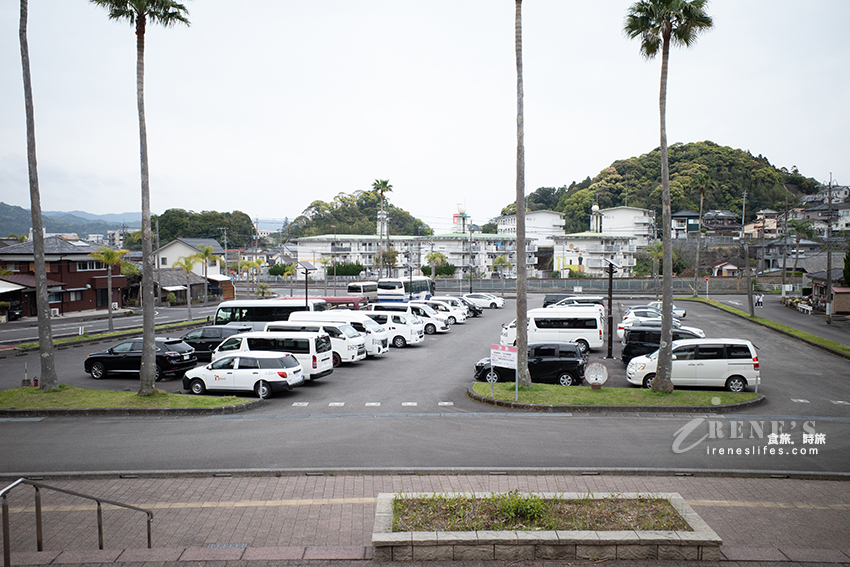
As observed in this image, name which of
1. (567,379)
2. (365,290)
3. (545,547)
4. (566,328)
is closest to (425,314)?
(566,328)

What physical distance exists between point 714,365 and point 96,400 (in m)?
18.2

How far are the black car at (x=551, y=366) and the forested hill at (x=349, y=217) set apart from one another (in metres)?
91.4

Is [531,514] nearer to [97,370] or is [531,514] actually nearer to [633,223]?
[97,370]

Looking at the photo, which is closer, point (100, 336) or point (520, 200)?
point (520, 200)

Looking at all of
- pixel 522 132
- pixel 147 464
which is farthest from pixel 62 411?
pixel 522 132

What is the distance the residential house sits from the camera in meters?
41.1

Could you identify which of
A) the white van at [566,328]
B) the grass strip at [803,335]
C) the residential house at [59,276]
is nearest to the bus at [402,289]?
the white van at [566,328]

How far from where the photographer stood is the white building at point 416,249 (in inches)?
3551

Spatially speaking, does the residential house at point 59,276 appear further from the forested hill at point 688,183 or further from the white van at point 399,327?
the forested hill at point 688,183

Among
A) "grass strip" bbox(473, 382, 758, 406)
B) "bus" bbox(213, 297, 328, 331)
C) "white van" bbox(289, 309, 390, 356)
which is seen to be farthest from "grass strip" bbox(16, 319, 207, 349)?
"grass strip" bbox(473, 382, 758, 406)

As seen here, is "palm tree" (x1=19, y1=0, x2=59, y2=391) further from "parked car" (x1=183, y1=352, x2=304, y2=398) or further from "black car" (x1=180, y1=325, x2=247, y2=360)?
"black car" (x1=180, y1=325, x2=247, y2=360)

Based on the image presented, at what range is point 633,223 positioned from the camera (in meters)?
89.2

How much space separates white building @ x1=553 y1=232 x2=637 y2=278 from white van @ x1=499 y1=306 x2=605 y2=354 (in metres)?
58.1

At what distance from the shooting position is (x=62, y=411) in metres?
14.6
